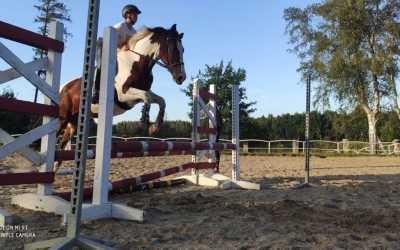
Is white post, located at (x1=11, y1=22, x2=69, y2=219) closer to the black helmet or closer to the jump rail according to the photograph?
the jump rail

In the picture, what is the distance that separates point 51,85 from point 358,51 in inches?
924

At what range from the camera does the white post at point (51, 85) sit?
363 cm

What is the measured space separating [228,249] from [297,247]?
42 cm

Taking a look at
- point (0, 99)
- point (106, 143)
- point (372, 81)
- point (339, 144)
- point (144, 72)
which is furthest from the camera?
point (372, 81)

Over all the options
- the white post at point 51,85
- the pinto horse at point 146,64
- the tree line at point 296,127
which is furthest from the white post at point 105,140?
the tree line at point 296,127

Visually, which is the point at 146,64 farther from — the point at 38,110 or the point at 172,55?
the point at 38,110

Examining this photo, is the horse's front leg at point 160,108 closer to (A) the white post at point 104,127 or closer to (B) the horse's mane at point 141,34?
(B) the horse's mane at point 141,34

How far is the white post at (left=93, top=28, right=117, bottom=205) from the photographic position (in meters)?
3.45

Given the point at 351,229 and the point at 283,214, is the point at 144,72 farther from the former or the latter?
the point at 351,229

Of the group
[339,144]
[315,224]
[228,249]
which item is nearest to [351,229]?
[315,224]

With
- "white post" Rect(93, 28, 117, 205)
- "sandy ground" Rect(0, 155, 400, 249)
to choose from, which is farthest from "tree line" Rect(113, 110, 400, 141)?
"white post" Rect(93, 28, 117, 205)

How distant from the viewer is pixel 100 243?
8.11ft

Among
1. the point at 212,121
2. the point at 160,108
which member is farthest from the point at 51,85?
the point at 212,121

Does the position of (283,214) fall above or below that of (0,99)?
below
